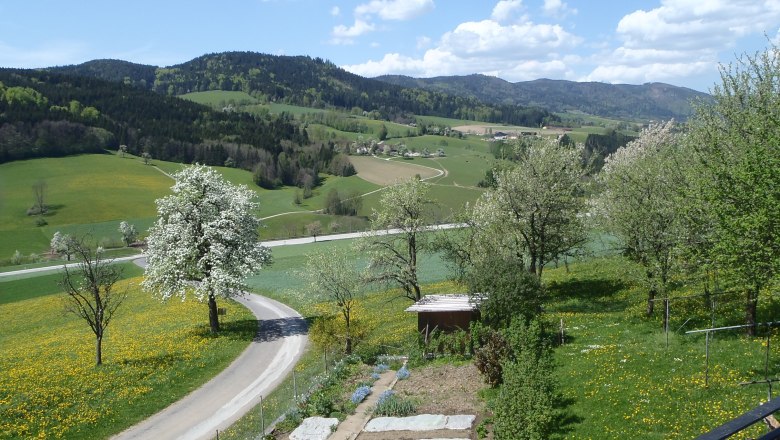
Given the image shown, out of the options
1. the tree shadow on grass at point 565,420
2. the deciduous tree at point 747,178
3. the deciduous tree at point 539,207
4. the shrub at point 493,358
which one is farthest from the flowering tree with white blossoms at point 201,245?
the deciduous tree at point 747,178

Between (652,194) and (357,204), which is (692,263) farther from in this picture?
(357,204)

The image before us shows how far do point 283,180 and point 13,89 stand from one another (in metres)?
113

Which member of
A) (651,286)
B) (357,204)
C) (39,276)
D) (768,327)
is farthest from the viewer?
(357,204)

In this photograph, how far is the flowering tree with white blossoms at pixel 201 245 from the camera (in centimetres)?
4125

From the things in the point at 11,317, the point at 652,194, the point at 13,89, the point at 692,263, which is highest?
the point at 13,89

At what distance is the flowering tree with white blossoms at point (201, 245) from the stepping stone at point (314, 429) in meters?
20.4

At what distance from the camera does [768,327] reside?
68.5ft

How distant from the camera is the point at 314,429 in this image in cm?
2167

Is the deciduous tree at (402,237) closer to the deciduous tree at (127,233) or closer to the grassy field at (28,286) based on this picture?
the grassy field at (28,286)

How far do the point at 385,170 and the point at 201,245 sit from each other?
140 metres

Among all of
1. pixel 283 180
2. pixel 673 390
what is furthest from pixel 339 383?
pixel 283 180

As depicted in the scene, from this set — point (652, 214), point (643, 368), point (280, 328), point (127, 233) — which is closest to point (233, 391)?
point (280, 328)

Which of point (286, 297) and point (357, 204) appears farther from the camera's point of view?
point (357, 204)

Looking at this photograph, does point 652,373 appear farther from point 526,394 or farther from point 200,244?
point 200,244
